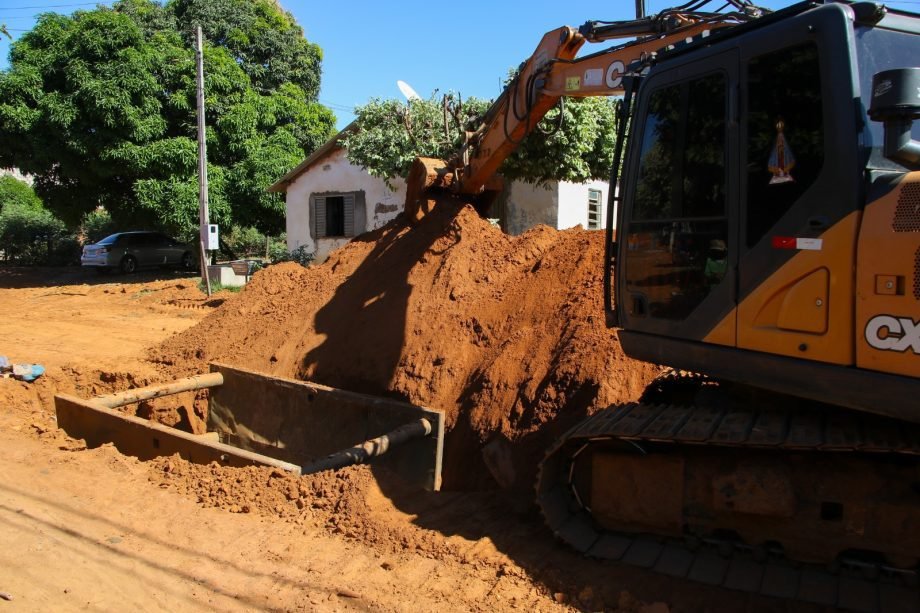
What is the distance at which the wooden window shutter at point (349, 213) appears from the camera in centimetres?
1742

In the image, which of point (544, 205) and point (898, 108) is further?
point (544, 205)

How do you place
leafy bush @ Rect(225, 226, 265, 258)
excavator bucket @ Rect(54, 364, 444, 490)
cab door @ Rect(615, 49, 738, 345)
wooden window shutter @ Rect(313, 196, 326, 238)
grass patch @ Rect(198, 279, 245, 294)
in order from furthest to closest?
1. leafy bush @ Rect(225, 226, 265, 258)
2. wooden window shutter @ Rect(313, 196, 326, 238)
3. grass patch @ Rect(198, 279, 245, 294)
4. excavator bucket @ Rect(54, 364, 444, 490)
5. cab door @ Rect(615, 49, 738, 345)

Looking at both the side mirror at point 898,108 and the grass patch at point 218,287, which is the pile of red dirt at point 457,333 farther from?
the grass patch at point 218,287

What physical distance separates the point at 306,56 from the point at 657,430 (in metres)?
23.3

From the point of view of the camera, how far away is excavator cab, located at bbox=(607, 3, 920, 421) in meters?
2.96

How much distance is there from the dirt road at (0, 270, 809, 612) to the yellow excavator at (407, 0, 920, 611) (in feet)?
1.04

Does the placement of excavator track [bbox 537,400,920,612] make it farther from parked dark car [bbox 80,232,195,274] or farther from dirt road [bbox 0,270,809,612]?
parked dark car [bbox 80,232,195,274]

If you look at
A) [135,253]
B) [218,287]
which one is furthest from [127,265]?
[218,287]

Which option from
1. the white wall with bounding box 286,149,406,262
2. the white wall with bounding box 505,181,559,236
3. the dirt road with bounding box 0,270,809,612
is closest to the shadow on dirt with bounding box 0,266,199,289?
the white wall with bounding box 286,149,406,262

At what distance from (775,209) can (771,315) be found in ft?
1.61

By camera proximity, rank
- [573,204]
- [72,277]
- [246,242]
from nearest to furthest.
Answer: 1. [573,204]
2. [72,277]
3. [246,242]

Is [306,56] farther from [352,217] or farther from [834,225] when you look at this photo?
[834,225]

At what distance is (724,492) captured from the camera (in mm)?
3600

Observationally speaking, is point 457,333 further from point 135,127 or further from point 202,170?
point 135,127
